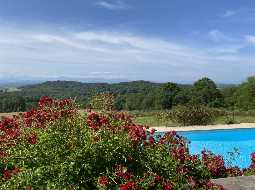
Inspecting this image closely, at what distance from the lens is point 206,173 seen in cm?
725

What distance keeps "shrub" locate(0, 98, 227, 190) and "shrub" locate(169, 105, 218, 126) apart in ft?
64.1

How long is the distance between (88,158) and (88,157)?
0.01 meters

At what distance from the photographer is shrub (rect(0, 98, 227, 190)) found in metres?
4.84

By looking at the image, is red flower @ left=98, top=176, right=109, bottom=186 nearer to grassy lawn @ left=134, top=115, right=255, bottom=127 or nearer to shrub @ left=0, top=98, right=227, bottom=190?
shrub @ left=0, top=98, right=227, bottom=190

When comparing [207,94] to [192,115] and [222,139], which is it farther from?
[222,139]

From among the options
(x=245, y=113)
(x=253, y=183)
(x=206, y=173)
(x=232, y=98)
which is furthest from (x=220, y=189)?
(x=232, y=98)

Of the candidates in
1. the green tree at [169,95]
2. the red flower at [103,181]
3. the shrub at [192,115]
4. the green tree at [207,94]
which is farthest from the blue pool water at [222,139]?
the green tree at [207,94]

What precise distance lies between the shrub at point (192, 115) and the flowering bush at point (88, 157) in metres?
19.4

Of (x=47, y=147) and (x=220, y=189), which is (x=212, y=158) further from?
(x=47, y=147)

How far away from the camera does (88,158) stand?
4895 millimetres

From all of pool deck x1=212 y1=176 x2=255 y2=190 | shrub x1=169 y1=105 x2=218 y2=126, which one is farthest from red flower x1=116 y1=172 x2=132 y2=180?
shrub x1=169 y1=105 x2=218 y2=126

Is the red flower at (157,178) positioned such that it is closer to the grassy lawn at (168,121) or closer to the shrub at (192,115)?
the grassy lawn at (168,121)

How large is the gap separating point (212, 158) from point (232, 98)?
44.3m

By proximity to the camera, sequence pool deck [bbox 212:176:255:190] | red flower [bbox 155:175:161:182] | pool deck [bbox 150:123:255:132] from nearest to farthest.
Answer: red flower [bbox 155:175:161:182] → pool deck [bbox 212:176:255:190] → pool deck [bbox 150:123:255:132]
